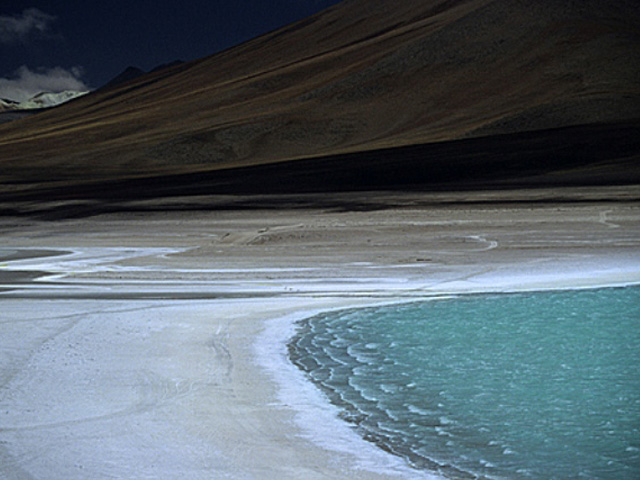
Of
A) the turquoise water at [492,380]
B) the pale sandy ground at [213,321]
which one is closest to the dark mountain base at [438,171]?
the pale sandy ground at [213,321]

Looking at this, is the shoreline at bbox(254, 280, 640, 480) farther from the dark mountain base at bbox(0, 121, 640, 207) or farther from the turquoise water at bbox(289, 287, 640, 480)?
the dark mountain base at bbox(0, 121, 640, 207)

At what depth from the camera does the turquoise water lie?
16.2 ft

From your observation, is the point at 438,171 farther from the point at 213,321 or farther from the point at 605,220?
the point at 213,321

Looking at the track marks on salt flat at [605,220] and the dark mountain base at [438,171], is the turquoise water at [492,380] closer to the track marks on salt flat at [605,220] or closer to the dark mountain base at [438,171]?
the track marks on salt flat at [605,220]

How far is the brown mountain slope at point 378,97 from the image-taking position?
2191 inches

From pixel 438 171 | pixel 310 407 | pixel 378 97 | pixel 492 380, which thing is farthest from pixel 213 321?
pixel 378 97

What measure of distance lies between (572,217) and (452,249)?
26.3 feet

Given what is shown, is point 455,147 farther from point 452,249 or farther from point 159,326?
point 159,326

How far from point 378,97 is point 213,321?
5786 centimetres

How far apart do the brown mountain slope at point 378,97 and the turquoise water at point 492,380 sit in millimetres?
35529

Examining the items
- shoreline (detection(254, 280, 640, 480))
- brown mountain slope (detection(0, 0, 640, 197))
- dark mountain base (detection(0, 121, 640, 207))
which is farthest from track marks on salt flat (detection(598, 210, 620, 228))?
brown mountain slope (detection(0, 0, 640, 197))

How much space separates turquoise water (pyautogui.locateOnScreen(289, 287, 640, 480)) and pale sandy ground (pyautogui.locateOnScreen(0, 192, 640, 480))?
324 mm

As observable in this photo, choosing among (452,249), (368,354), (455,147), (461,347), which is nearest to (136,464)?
(368,354)

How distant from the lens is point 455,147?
158 ft
